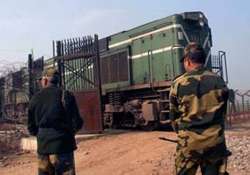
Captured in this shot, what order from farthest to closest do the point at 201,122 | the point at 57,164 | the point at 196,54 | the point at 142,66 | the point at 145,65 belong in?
the point at 142,66, the point at 145,65, the point at 57,164, the point at 196,54, the point at 201,122

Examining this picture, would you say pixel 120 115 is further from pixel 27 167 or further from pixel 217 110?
pixel 217 110

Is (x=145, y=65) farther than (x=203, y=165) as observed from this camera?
Yes

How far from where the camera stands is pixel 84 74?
18703mm

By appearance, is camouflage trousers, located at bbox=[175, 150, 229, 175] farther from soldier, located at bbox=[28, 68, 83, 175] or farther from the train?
the train

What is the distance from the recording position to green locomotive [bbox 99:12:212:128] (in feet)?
56.4

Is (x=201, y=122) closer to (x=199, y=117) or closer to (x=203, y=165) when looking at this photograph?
(x=199, y=117)

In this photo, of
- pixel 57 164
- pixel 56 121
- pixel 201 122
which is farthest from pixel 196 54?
pixel 57 164

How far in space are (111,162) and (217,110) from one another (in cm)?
745

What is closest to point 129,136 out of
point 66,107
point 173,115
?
point 66,107

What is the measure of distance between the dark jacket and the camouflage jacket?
1782 mm

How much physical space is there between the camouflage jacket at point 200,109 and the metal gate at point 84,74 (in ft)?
38.3

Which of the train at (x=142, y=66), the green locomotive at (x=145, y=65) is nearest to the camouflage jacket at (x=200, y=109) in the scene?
the green locomotive at (x=145, y=65)

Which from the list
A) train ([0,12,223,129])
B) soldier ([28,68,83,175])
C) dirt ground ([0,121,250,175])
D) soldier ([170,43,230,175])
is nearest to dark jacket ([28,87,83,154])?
soldier ([28,68,83,175])

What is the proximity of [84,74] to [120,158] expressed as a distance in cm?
686
